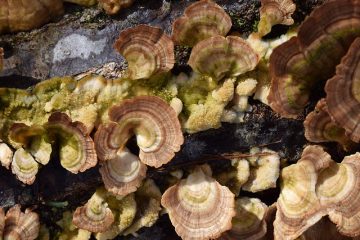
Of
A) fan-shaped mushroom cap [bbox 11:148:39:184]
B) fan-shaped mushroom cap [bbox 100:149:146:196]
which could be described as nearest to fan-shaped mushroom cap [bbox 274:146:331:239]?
fan-shaped mushroom cap [bbox 100:149:146:196]

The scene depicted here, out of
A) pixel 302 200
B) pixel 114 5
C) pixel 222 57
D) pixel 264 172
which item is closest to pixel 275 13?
pixel 222 57

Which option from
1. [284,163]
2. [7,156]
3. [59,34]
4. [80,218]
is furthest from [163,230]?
[59,34]

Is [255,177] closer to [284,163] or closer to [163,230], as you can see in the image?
[284,163]

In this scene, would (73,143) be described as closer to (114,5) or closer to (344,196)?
(114,5)

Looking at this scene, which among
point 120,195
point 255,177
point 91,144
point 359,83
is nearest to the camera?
point 359,83

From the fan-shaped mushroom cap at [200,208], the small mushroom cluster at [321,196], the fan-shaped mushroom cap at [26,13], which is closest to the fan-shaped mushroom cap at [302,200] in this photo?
the small mushroom cluster at [321,196]

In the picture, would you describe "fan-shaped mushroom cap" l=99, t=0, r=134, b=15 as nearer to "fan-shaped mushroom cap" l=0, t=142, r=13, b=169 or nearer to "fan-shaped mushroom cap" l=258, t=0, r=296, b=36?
"fan-shaped mushroom cap" l=258, t=0, r=296, b=36

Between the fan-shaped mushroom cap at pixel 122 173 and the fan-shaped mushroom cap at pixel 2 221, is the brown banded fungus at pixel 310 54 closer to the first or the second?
the fan-shaped mushroom cap at pixel 122 173
